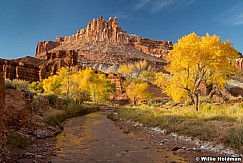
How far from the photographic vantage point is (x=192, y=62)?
67.8 ft

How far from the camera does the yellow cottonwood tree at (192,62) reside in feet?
66.4

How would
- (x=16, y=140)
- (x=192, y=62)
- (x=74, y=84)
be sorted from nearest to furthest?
(x=16, y=140)
(x=192, y=62)
(x=74, y=84)

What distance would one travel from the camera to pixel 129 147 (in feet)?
35.7

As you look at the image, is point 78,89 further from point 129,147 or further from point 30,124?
point 129,147

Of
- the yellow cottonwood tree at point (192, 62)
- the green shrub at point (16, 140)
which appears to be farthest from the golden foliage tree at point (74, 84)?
the green shrub at point (16, 140)

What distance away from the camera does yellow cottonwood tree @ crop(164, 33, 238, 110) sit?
20250mm

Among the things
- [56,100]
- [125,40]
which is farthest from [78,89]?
[125,40]

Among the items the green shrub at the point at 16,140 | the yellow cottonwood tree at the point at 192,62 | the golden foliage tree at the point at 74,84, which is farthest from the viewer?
the golden foliage tree at the point at 74,84

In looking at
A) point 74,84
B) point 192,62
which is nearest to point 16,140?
point 192,62

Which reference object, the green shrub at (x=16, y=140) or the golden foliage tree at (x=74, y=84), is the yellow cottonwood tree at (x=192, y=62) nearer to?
the green shrub at (x=16, y=140)

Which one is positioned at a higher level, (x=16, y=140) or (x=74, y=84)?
(x=74, y=84)

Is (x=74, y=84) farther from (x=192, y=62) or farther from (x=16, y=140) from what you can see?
(x=16, y=140)

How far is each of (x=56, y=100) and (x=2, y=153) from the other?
23.2 m

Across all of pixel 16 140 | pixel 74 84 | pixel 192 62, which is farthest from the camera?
pixel 74 84
